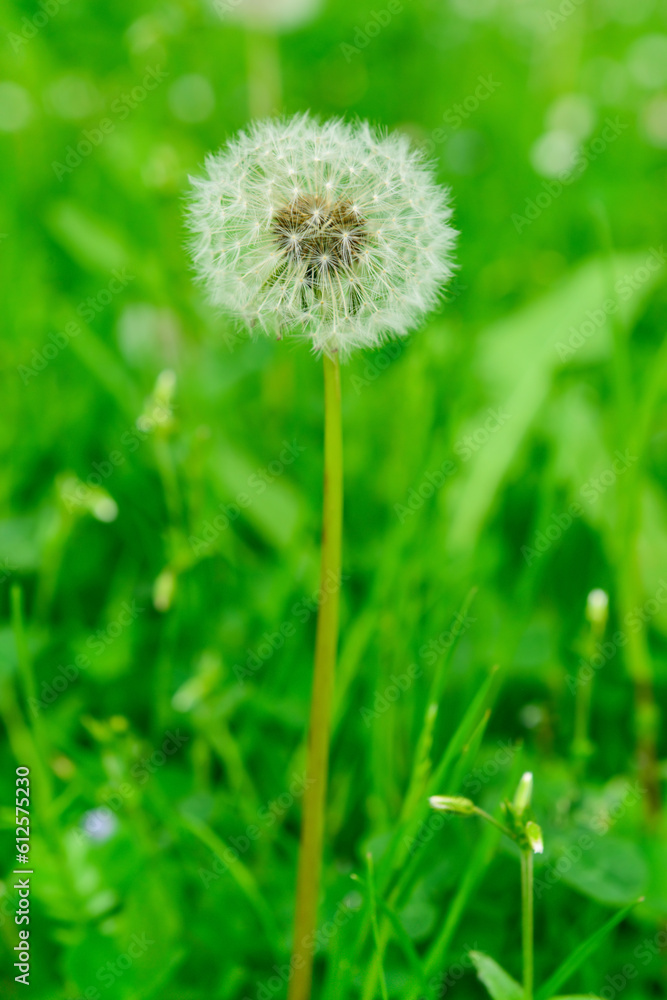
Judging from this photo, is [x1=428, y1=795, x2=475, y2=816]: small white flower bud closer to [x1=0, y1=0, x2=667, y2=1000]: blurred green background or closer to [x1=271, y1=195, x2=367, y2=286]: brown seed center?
[x1=0, y1=0, x2=667, y2=1000]: blurred green background

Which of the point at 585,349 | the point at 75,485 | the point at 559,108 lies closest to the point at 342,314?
the point at 75,485

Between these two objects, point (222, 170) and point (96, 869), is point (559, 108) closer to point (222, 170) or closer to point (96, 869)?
point (222, 170)

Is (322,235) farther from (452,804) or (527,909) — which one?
(527,909)

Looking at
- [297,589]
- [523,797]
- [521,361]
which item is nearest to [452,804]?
[523,797]

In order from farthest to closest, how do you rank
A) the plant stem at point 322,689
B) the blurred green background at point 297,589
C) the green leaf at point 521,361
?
the green leaf at point 521,361 → the blurred green background at point 297,589 → the plant stem at point 322,689

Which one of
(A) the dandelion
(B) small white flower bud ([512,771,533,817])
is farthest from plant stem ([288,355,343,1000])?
(B) small white flower bud ([512,771,533,817])

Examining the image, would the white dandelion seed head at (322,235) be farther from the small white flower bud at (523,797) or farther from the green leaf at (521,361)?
the green leaf at (521,361)

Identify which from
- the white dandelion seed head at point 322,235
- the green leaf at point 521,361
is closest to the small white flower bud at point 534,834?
the white dandelion seed head at point 322,235
